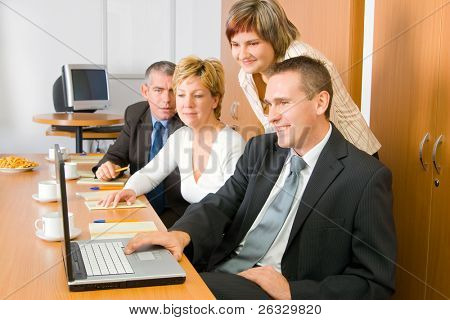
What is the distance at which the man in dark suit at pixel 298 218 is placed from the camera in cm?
133

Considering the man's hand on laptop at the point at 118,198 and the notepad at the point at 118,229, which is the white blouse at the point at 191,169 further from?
the notepad at the point at 118,229

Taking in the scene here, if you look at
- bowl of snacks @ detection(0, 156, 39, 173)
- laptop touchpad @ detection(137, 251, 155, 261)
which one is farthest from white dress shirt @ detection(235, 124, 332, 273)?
bowl of snacks @ detection(0, 156, 39, 173)

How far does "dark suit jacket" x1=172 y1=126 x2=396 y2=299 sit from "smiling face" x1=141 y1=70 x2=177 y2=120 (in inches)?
33.2

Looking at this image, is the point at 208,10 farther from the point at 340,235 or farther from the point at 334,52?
the point at 340,235

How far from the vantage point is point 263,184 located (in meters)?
1.66

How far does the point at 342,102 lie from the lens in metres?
2.02

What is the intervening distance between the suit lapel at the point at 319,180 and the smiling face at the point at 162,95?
1101 millimetres

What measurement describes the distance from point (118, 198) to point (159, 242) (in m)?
0.59

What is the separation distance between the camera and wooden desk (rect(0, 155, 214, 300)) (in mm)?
1062

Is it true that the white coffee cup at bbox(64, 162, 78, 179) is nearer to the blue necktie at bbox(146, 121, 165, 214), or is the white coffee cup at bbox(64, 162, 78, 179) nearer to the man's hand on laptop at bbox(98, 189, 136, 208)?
the blue necktie at bbox(146, 121, 165, 214)

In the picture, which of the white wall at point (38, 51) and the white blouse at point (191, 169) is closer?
the white blouse at point (191, 169)

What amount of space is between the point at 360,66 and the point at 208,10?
3.02 metres

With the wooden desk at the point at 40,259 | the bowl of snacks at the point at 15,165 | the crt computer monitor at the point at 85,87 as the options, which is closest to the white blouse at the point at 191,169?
the wooden desk at the point at 40,259
